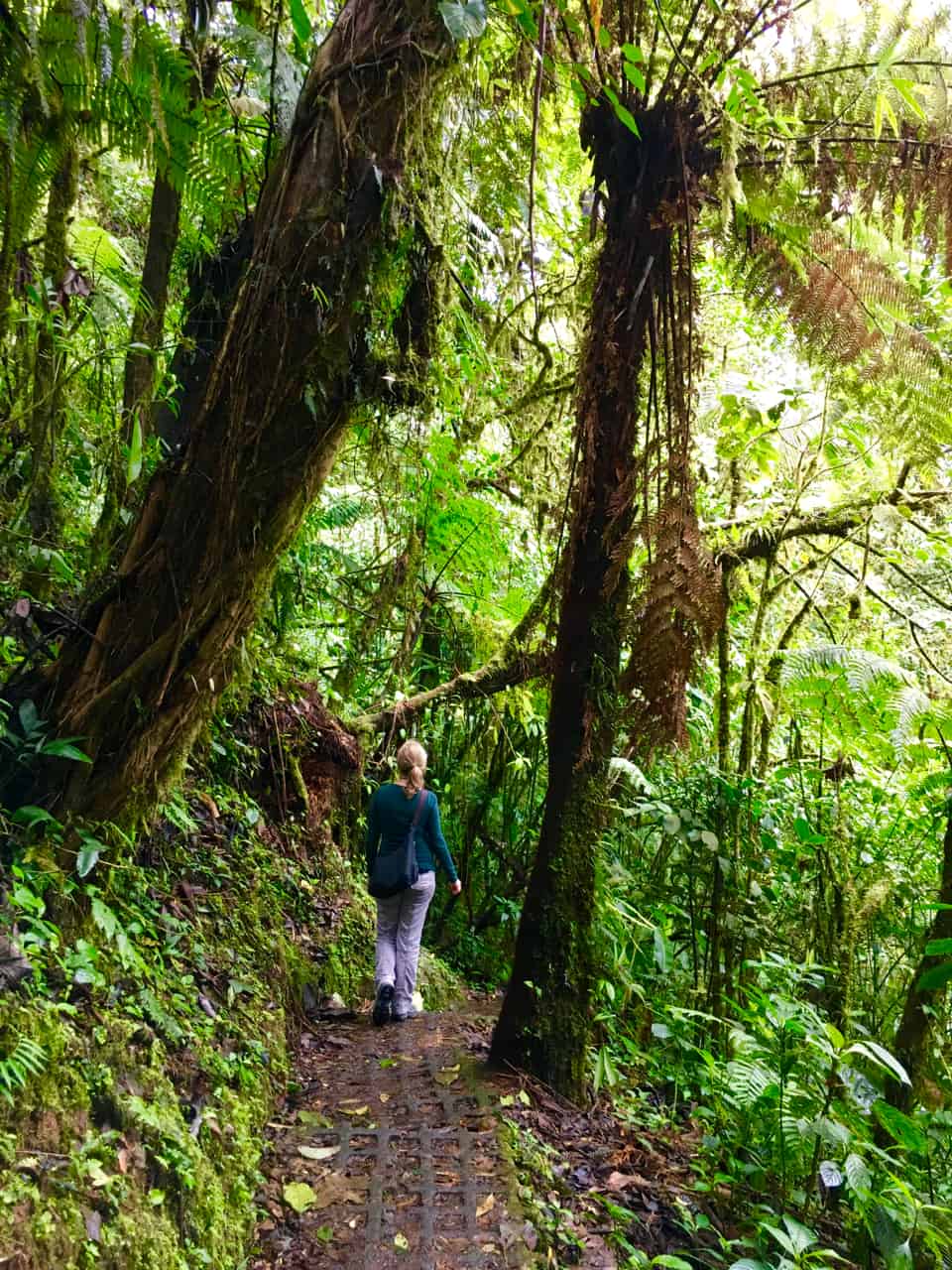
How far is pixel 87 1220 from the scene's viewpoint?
7.11 ft

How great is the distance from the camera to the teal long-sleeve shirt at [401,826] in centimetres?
509

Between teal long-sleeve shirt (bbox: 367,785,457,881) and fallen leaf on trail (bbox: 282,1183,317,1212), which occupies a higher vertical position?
teal long-sleeve shirt (bbox: 367,785,457,881)

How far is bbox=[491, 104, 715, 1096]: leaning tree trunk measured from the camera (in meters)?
3.56

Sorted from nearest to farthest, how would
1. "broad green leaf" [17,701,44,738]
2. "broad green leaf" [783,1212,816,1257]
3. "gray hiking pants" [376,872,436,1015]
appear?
"broad green leaf" [783,1212,816,1257]
"broad green leaf" [17,701,44,738]
"gray hiking pants" [376,872,436,1015]

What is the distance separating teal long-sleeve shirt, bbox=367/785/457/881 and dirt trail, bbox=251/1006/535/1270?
3.54 ft

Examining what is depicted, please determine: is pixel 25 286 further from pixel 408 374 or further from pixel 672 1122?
pixel 672 1122

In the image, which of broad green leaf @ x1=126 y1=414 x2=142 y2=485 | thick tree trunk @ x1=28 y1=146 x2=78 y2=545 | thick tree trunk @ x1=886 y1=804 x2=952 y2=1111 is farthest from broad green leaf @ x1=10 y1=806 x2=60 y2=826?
thick tree trunk @ x1=886 y1=804 x2=952 y2=1111

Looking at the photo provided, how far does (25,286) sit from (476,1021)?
4435 millimetres

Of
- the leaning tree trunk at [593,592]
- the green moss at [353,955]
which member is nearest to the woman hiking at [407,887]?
the green moss at [353,955]

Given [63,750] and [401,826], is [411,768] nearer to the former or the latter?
[401,826]

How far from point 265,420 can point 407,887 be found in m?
3.02

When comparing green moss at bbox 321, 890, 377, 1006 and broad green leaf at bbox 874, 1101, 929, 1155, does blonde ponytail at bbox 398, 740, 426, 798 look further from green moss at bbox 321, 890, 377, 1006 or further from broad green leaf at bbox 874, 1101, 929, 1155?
broad green leaf at bbox 874, 1101, 929, 1155

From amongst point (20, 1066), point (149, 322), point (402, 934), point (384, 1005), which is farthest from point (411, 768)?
point (20, 1066)

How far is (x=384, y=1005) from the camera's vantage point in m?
5.00
